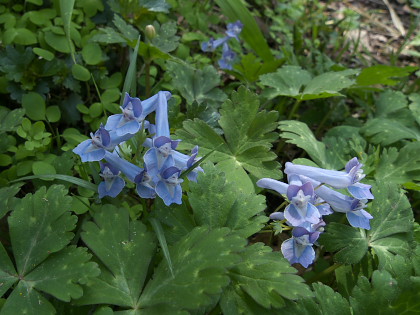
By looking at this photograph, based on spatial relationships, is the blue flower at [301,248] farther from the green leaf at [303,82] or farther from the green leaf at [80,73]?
the green leaf at [80,73]

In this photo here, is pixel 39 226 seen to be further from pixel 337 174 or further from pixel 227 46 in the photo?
pixel 227 46

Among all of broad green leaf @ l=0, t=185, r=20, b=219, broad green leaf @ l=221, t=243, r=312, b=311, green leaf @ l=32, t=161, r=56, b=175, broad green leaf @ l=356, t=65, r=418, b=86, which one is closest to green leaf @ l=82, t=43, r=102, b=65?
green leaf @ l=32, t=161, r=56, b=175

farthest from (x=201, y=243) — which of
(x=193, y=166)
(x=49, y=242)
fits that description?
(x=49, y=242)

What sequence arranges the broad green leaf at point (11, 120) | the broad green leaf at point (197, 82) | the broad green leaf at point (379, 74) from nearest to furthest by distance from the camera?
1. the broad green leaf at point (11, 120)
2. the broad green leaf at point (197, 82)
3. the broad green leaf at point (379, 74)

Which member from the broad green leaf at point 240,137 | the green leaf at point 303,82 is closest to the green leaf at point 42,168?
the broad green leaf at point 240,137

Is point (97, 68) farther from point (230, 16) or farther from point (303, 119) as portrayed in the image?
point (303, 119)

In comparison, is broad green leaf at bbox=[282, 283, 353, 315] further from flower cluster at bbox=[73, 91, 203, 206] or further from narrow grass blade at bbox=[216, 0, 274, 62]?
narrow grass blade at bbox=[216, 0, 274, 62]
